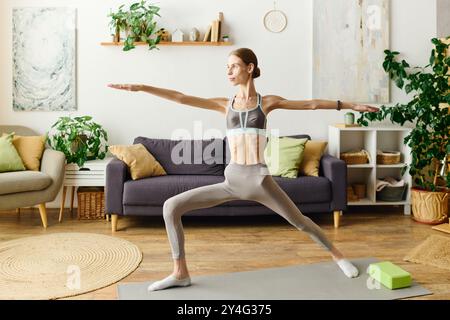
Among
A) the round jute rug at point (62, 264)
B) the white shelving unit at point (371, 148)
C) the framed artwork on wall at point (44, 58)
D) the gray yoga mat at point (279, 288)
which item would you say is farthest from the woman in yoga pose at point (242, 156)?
the framed artwork on wall at point (44, 58)

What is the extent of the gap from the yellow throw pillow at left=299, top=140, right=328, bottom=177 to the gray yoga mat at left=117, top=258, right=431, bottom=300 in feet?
4.70

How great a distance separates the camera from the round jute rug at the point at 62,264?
2.69 m

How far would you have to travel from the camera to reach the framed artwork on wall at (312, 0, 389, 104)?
4.80 metres

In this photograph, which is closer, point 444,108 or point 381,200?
point 444,108

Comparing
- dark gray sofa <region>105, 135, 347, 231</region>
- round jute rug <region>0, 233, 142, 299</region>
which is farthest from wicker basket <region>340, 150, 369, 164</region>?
round jute rug <region>0, 233, 142, 299</region>

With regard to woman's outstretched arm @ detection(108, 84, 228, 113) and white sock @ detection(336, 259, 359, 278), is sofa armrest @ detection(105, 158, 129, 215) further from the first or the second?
white sock @ detection(336, 259, 359, 278)

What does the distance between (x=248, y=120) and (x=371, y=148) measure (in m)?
2.44

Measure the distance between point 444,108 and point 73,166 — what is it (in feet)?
11.2

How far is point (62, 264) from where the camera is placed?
3.14 meters

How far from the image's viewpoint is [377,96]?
4.89m

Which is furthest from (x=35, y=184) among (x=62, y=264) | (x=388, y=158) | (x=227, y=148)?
(x=388, y=158)
